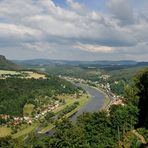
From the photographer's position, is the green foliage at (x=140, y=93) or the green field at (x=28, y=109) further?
the green field at (x=28, y=109)

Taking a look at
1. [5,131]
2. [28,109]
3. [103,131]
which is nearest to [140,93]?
[103,131]

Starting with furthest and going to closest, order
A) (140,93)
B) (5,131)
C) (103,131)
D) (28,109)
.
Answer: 1. (28,109)
2. (5,131)
3. (140,93)
4. (103,131)

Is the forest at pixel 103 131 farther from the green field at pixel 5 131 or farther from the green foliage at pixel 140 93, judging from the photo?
the green field at pixel 5 131

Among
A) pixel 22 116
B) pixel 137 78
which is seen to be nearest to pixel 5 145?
pixel 137 78

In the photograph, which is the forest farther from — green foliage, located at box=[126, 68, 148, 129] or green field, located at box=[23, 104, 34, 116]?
green field, located at box=[23, 104, 34, 116]

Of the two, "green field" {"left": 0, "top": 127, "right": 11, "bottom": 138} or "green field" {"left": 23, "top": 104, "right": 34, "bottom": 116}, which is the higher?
"green field" {"left": 23, "top": 104, "right": 34, "bottom": 116}

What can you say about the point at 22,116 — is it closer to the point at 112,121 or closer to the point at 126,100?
the point at 126,100

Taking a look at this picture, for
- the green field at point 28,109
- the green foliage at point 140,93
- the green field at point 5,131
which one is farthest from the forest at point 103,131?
the green field at point 28,109

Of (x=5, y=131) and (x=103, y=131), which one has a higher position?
(x=103, y=131)

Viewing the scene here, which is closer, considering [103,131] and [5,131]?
[103,131]

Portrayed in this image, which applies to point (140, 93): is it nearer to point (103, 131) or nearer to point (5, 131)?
point (103, 131)

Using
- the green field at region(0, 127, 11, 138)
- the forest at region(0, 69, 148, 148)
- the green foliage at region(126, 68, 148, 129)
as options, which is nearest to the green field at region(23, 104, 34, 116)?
the green field at region(0, 127, 11, 138)
